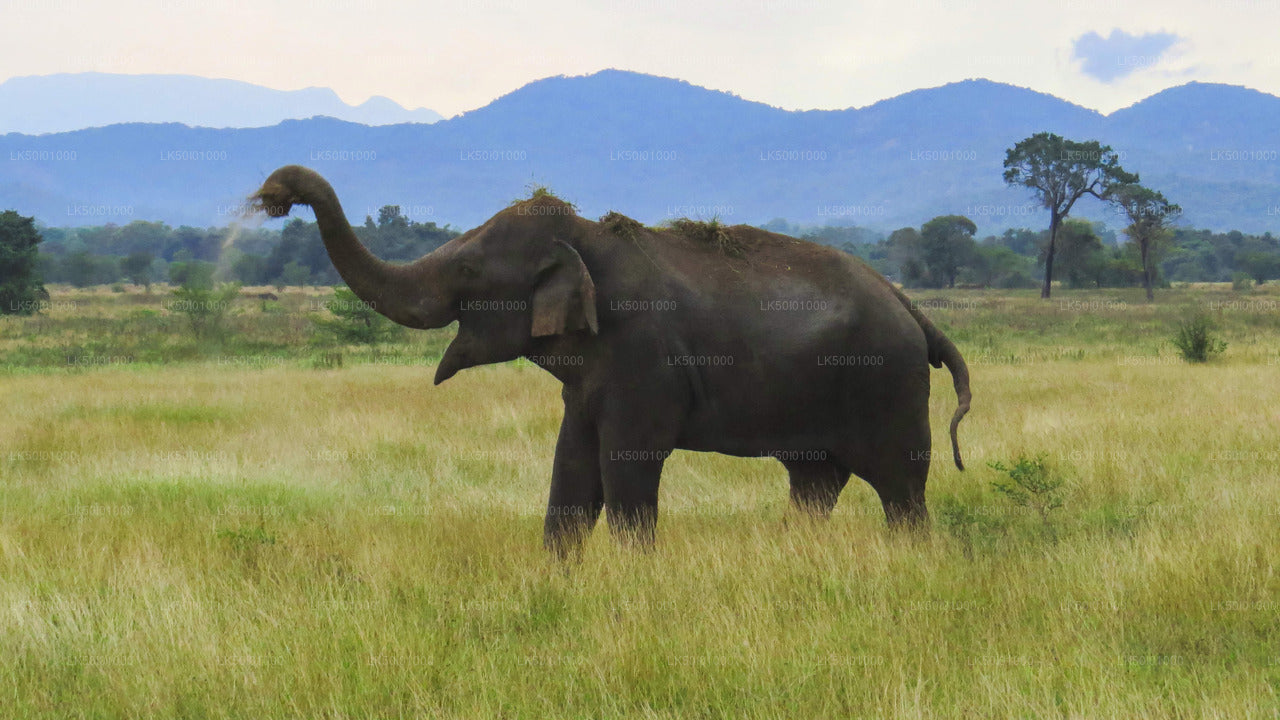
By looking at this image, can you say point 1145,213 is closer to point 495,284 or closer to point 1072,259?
point 1072,259

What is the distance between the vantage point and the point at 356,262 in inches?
243

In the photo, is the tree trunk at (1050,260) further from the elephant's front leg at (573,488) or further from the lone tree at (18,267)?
the elephant's front leg at (573,488)

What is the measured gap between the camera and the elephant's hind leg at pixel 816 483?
7.63 meters

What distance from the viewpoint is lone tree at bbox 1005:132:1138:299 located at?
65062 mm

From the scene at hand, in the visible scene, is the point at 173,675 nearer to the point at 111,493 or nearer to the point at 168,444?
the point at 111,493

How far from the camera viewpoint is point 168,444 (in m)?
12.1

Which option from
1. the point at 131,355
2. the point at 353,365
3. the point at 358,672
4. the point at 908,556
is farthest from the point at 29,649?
the point at 131,355

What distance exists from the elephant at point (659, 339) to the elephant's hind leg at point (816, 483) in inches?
21.4

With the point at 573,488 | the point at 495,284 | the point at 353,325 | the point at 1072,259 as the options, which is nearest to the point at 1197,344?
the point at 573,488

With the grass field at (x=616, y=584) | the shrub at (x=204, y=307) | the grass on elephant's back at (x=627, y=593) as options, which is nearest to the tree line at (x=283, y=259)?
the shrub at (x=204, y=307)

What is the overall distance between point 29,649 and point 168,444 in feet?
23.3

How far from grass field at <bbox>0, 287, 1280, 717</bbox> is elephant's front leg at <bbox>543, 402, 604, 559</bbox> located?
0.55 feet

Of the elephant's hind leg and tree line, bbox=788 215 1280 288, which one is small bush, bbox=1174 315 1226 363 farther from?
tree line, bbox=788 215 1280 288

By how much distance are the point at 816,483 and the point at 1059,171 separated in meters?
65.3
